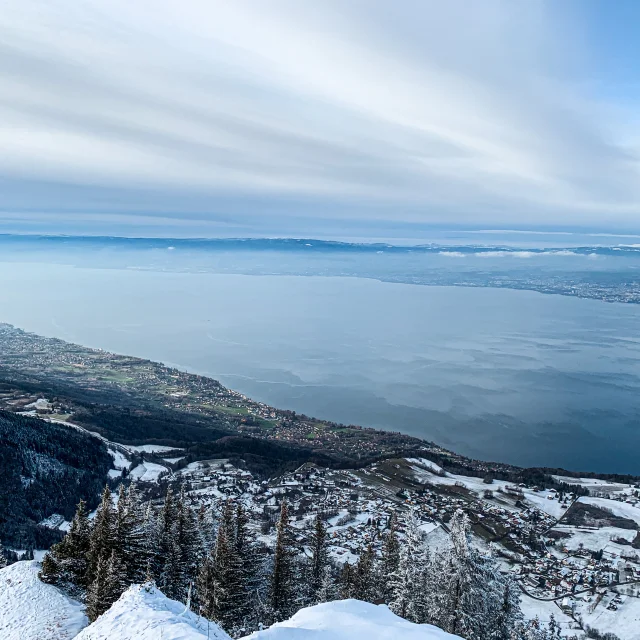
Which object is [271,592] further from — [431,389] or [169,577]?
[431,389]

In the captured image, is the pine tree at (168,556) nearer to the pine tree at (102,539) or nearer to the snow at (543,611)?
the pine tree at (102,539)

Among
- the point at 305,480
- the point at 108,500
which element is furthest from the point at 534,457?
the point at 108,500

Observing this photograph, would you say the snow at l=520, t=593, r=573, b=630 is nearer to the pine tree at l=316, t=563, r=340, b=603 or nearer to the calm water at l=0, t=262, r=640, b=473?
the pine tree at l=316, t=563, r=340, b=603

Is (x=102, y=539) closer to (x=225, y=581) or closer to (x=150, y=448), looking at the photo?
(x=225, y=581)

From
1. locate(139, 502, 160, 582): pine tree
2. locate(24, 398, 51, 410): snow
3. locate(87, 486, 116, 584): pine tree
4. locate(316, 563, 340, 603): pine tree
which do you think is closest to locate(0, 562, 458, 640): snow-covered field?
locate(87, 486, 116, 584): pine tree

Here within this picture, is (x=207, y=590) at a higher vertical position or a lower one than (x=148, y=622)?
lower

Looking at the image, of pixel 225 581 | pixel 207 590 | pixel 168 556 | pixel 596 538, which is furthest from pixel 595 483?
pixel 207 590
